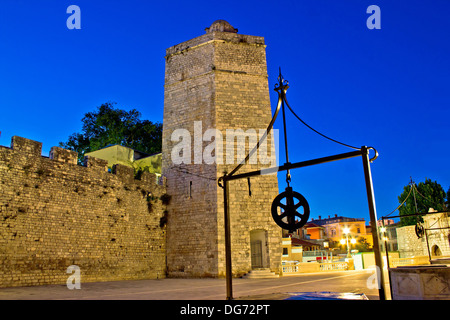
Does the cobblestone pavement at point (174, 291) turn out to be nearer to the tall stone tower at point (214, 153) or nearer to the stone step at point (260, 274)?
the stone step at point (260, 274)

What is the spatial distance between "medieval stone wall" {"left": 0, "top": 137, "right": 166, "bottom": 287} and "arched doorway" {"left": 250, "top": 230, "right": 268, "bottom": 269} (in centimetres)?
382

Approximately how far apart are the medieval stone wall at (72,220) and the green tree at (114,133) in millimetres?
12494

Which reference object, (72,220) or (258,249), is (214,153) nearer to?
(258,249)

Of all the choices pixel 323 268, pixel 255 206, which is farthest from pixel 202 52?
pixel 323 268

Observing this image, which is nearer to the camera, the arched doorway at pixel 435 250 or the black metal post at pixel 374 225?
the black metal post at pixel 374 225

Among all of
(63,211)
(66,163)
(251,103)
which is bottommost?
(63,211)

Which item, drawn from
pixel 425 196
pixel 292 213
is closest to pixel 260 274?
pixel 292 213

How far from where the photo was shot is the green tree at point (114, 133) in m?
26.1

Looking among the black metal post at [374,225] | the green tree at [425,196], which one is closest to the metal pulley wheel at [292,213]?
the black metal post at [374,225]

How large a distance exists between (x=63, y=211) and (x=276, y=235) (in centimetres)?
812

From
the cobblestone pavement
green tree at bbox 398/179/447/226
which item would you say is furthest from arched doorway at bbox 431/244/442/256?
the cobblestone pavement

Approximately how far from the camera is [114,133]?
26125mm

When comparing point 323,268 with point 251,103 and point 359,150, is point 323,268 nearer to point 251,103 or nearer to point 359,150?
point 251,103

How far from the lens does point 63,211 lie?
448 inches
